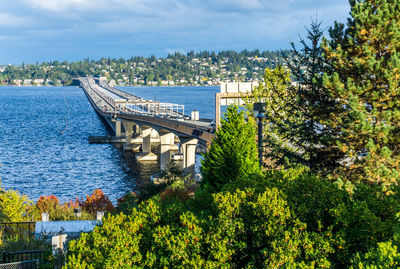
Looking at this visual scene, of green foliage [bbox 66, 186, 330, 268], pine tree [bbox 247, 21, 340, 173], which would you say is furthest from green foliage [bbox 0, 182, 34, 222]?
green foliage [bbox 66, 186, 330, 268]

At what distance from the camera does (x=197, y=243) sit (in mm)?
10711

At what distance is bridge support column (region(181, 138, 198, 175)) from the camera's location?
65062mm

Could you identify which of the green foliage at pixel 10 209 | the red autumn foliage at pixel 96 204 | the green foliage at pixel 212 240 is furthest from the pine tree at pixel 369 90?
the red autumn foliage at pixel 96 204

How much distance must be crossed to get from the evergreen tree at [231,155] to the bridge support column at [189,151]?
4041cm

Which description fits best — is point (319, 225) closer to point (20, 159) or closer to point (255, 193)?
point (255, 193)

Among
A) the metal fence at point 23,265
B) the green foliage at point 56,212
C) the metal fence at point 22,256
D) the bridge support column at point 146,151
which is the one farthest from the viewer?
the bridge support column at point 146,151

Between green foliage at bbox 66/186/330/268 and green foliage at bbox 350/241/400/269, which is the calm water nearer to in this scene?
green foliage at bbox 66/186/330/268

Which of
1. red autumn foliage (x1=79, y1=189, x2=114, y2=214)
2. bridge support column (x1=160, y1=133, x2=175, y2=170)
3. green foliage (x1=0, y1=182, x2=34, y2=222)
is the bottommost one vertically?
bridge support column (x1=160, y1=133, x2=175, y2=170)

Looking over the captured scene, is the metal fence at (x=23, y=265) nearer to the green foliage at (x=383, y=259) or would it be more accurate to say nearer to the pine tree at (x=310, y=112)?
the green foliage at (x=383, y=259)

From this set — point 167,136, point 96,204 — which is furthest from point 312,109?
point 167,136

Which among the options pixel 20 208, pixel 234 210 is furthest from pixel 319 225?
pixel 20 208

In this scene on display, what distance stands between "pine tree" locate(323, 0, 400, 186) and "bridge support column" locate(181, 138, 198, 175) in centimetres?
4289

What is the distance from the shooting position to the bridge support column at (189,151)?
65.1 m

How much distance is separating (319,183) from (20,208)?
904 inches
